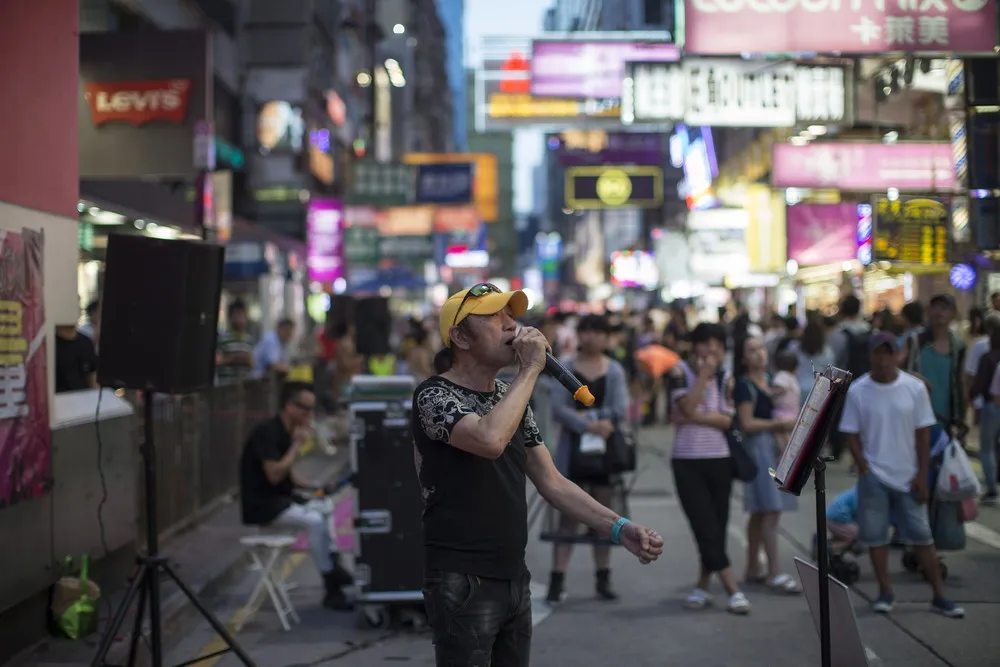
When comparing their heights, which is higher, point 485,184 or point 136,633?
point 485,184

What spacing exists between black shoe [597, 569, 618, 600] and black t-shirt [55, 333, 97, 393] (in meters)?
4.64

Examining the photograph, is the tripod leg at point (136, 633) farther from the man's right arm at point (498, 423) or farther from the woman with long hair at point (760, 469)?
the woman with long hair at point (760, 469)

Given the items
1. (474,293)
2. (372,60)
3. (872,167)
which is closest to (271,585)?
(474,293)

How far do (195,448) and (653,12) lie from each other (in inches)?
1467

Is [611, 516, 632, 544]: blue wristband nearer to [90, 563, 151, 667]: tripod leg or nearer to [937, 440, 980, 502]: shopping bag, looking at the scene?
[90, 563, 151, 667]: tripod leg

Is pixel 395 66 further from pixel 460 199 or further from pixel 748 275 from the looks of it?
pixel 748 275

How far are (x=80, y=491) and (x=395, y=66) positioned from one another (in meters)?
53.8

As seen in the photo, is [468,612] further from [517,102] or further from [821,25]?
[517,102]

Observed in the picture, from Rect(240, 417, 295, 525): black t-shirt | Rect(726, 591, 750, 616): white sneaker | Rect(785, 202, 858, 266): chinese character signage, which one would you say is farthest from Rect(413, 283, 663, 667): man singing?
Rect(785, 202, 858, 266): chinese character signage

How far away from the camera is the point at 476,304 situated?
168 inches

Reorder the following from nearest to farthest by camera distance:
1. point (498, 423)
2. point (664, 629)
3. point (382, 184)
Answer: point (498, 423), point (664, 629), point (382, 184)

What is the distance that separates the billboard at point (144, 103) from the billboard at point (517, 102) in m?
10.5

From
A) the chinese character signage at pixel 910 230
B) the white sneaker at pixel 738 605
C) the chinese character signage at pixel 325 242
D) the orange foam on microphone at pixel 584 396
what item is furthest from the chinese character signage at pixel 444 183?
the orange foam on microphone at pixel 584 396

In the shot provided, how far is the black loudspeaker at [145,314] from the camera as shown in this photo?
6.77 meters
